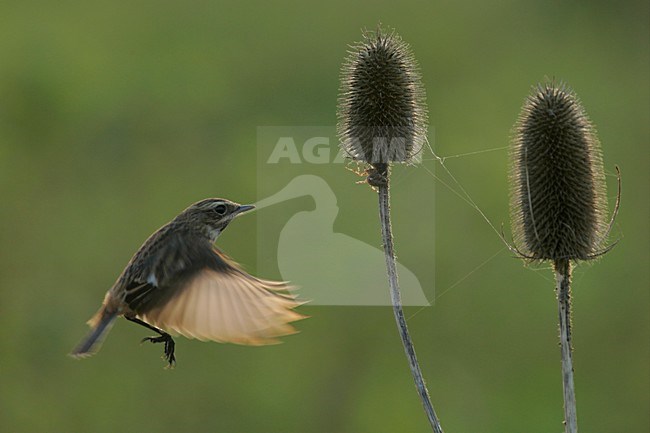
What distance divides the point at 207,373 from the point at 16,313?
2.82 metres

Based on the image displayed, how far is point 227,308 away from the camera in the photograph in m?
5.98

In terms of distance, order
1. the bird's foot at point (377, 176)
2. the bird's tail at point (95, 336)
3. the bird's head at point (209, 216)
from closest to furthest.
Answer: the bird's tail at point (95, 336) → the bird's foot at point (377, 176) → the bird's head at point (209, 216)

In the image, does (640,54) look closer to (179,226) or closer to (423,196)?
(423,196)

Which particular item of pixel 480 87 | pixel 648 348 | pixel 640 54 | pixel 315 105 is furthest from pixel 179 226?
pixel 640 54

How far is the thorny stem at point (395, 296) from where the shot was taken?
536 centimetres

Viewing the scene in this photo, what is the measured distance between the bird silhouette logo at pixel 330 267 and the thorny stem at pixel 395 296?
4.83 m

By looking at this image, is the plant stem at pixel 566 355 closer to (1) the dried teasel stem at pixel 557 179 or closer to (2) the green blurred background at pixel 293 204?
(1) the dried teasel stem at pixel 557 179

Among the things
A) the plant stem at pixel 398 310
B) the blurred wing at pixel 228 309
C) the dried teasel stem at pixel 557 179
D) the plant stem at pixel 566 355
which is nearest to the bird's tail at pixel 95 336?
the blurred wing at pixel 228 309

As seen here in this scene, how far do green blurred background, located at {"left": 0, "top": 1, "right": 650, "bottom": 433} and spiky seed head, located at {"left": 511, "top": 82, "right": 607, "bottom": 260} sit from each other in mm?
5929

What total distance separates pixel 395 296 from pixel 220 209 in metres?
1.65

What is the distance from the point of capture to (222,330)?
222 inches

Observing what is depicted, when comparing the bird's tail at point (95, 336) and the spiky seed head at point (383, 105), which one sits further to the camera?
the spiky seed head at point (383, 105)

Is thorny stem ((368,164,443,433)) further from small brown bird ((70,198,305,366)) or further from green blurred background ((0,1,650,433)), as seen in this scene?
green blurred background ((0,1,650,433))

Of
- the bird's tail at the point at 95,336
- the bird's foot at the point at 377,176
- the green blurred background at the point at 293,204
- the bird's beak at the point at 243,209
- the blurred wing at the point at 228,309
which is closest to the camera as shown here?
the blurred wing at the point at 228,309
